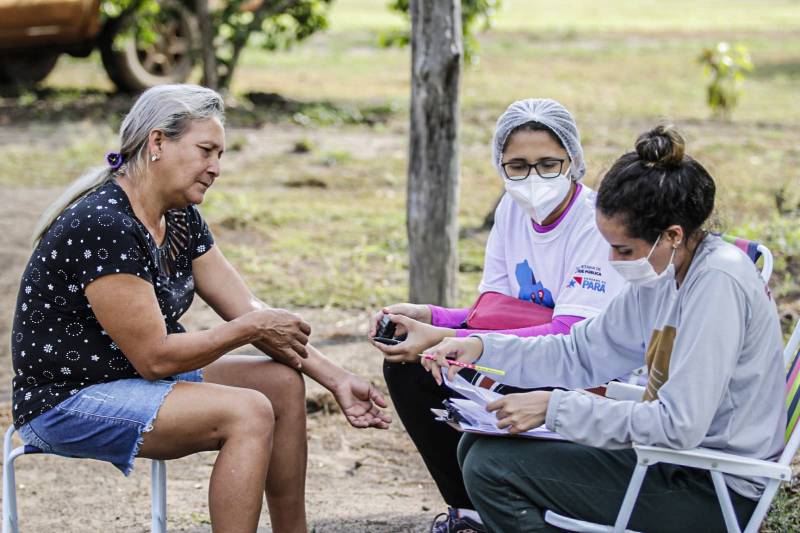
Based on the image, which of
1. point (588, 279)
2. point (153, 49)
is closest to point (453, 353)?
point (588, 279)

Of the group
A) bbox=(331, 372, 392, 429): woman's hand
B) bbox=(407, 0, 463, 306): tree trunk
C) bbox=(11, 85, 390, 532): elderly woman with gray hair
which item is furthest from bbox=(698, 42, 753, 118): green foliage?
bbox=(11, 85, 390, 532): elderly woman with gray hair

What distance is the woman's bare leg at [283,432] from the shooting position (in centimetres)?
340

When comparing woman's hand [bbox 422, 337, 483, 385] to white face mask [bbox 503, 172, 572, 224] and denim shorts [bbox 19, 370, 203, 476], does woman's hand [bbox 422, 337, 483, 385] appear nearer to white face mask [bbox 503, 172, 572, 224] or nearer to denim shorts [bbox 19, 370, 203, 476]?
white face mask [bbox 503, 172, 572, 224]

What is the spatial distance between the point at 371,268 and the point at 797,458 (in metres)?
3.61

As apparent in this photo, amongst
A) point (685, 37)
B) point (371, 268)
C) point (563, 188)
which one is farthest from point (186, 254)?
point (685, 37)

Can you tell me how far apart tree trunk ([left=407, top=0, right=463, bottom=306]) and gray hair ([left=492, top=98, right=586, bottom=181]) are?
201 cm

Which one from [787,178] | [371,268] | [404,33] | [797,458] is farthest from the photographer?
[404,33]

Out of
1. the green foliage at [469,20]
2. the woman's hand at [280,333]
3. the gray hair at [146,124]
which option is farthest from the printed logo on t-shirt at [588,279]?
the green foliage at [469,20]

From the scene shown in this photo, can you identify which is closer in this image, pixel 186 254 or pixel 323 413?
pixel 186 254

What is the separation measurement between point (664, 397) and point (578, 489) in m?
0.36

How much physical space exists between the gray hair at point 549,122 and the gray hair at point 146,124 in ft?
2.98

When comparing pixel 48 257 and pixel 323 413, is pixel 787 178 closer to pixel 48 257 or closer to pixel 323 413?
pixel 323 413

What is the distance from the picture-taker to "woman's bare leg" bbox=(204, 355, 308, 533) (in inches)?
134

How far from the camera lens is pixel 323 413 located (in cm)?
505
